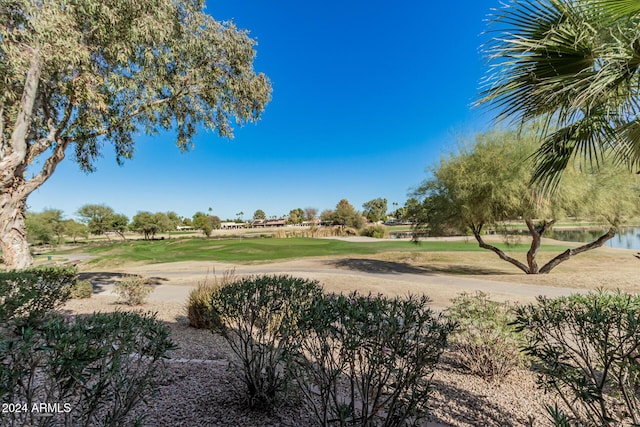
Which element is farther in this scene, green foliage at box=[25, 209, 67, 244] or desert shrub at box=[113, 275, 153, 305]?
green foliage at box=[25, 209, 67, 244]

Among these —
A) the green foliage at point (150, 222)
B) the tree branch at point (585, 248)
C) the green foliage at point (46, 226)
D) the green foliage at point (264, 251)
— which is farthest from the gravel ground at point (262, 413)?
the green foliage at point (150, 222)

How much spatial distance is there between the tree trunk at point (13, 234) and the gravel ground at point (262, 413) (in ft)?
25.3

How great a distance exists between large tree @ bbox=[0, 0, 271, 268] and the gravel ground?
7639 mm

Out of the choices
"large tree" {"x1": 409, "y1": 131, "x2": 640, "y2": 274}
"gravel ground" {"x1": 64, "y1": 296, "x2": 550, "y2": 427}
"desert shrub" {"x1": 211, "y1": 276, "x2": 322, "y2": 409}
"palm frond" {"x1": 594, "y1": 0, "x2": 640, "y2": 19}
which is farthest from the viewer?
"large tree" {"x1": 409, "y1": 131, "x2": 640, "y2": 274}

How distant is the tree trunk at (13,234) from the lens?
26.3ft

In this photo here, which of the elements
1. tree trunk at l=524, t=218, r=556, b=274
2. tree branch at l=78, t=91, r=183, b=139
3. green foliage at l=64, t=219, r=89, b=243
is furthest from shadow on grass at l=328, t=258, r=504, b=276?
green foliage at l=64, t=219, r=89, b=243

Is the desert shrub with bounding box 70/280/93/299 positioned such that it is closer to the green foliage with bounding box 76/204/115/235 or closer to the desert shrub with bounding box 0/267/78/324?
the desert shrub with bounding box 0/267/78/324

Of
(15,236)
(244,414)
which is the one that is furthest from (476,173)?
(15,236)

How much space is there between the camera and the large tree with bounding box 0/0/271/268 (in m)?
7.21

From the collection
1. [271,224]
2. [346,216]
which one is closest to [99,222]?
[346,216]

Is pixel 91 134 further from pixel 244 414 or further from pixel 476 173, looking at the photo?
pixel 476 173

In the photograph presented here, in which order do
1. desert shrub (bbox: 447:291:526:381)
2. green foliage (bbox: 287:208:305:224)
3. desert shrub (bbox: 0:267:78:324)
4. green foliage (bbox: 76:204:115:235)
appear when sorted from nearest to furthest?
1. desert shrub (bbox: 447:291:526:381)
2. desert shrub (bbox: 0:267:78:324)
3. green foliage (bbox: 76:204:115:235)
4. green foliage (bbox: 287:208:305:224)

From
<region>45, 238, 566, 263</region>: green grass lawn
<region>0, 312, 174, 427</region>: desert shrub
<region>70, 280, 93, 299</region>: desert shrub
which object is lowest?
<region>45, 238, 566, 263</region>: green grass lawn

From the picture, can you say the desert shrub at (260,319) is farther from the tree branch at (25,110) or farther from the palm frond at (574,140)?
the tree branch at (25,110)
